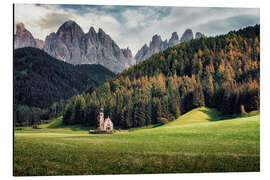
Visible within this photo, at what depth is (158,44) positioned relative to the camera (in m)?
13.0

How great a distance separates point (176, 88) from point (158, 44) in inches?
121

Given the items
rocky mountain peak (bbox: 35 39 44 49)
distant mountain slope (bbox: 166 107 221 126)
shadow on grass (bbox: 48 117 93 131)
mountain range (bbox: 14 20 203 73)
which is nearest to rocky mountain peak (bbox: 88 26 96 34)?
mountain range (bbox: 14 20 203 73)

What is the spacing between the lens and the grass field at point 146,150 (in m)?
9.74

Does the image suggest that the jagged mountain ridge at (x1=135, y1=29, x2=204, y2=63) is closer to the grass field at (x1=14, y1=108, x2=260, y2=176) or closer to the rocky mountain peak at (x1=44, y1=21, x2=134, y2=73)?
the rocky mountain peak at (x1=44, y1=21, x2=134, y2=73)

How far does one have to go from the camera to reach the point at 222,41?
49.5 feet

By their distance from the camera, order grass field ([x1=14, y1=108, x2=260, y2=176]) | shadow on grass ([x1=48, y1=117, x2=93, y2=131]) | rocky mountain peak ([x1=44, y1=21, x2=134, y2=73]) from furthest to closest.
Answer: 1. rocky mountain peak ([x1=44, y1=21, x2=134, y2=73])
2. shadow on grass ([x1=48, y1=117, x2=93, y2=131])
3. grass field ([x1=14, y1=108, x2=260, y2=176])

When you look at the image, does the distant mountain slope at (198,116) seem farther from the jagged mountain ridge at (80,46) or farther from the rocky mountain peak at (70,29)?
the rocky mountain peak at (70,29)

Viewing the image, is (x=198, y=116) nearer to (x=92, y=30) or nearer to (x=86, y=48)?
(x=92, y=30)

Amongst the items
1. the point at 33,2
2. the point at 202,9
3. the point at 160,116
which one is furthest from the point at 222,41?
the point at 33,2

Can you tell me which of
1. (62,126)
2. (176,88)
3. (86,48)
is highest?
(86,48)

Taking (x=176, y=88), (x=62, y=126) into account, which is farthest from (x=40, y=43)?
(x=176, y=88)

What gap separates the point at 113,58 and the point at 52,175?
6.90 metres

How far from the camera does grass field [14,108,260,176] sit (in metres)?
9.74

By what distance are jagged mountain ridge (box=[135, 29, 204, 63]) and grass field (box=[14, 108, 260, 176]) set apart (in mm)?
3869
